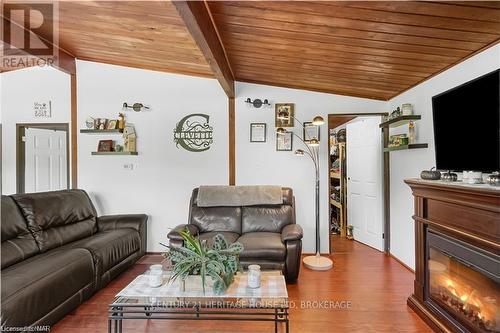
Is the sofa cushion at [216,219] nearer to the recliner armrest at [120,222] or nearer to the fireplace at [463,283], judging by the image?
the recliner armrest at [120,222]

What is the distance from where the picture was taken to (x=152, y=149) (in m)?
4.11

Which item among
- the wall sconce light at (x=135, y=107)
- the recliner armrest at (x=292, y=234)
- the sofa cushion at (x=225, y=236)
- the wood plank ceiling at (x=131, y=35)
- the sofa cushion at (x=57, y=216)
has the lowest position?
the sofa cushion at (x=225, y=236)

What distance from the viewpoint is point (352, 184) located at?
483 centimetres

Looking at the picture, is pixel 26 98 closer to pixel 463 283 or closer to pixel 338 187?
pixel 338 187

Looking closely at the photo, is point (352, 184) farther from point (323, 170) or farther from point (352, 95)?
point (352, 95)

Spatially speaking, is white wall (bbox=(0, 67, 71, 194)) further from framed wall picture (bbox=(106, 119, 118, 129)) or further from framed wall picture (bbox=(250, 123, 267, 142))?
framed wall picture (bbox=(250, 123, 267, 142))

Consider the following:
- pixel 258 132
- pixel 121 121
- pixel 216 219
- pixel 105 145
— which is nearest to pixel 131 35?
pixel 121 121

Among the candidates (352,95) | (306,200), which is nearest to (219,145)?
(306,200)

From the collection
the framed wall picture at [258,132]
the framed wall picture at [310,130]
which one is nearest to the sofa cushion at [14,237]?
the framed wall picture at [258,132]

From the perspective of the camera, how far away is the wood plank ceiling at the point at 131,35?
2393 mm

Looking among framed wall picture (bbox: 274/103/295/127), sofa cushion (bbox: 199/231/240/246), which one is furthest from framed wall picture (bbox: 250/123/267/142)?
sofa cushion (bbox: 199/231/240/246)

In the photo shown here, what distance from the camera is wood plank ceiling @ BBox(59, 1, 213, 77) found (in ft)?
7.85

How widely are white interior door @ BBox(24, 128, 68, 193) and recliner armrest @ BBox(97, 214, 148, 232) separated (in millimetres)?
1210

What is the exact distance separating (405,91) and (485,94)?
1.73 meters
